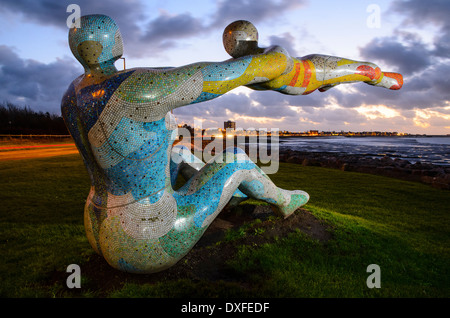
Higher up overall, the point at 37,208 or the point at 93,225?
the point at 93,225

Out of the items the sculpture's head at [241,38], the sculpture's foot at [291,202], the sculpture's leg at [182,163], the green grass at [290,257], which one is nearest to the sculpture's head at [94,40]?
the sculpture's head at [241,38]

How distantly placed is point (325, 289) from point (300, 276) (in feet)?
0.94

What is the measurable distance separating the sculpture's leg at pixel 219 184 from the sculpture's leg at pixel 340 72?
3.37 feet

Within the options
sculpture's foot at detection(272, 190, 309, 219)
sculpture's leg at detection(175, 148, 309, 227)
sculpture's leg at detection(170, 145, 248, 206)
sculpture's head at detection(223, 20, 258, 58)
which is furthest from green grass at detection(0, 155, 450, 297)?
sculpture's head at detection(223, 20, 258, 58)

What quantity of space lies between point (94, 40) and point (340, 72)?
7.66ft

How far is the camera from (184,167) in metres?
4.00

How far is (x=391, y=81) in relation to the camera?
10.5 ft

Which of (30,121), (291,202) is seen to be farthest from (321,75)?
(30,121)

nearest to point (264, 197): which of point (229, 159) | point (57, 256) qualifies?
point (229, 159)

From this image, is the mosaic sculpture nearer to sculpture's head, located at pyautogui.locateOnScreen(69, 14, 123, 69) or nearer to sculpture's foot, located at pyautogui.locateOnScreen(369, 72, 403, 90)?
sculpture's head, located at pyautogui.locateOnScreen(69, 14, 123, 69)

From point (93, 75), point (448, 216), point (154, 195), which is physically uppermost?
point (93, 75)

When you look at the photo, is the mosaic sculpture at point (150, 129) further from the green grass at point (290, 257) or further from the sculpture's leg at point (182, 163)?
the sculpture's leg at point (182, 163)
